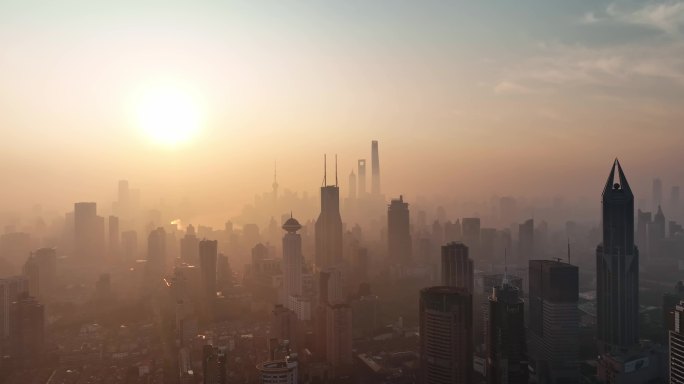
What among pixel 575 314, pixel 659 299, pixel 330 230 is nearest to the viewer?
pixel 575 314

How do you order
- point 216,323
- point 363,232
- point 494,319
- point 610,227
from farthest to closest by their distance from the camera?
point 363,232 → point 216,323 → point 610,227 → point 494,319

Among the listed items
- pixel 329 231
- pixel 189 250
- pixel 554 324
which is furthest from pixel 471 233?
pixel 554 324

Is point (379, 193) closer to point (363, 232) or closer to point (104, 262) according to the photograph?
point (363, 232)

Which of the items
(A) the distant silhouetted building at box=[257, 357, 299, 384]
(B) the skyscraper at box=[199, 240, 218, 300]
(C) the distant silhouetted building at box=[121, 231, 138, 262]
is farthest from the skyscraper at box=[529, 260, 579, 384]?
(C) the distant silhouetted building at box=[121, 231, 138, 262]

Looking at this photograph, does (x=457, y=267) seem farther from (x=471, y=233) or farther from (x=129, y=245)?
(x=129, y=245)

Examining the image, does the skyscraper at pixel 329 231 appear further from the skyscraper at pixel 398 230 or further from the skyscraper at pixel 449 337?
the skyscraper at pixel 449 337

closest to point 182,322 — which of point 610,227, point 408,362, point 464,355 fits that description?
point 408,362
